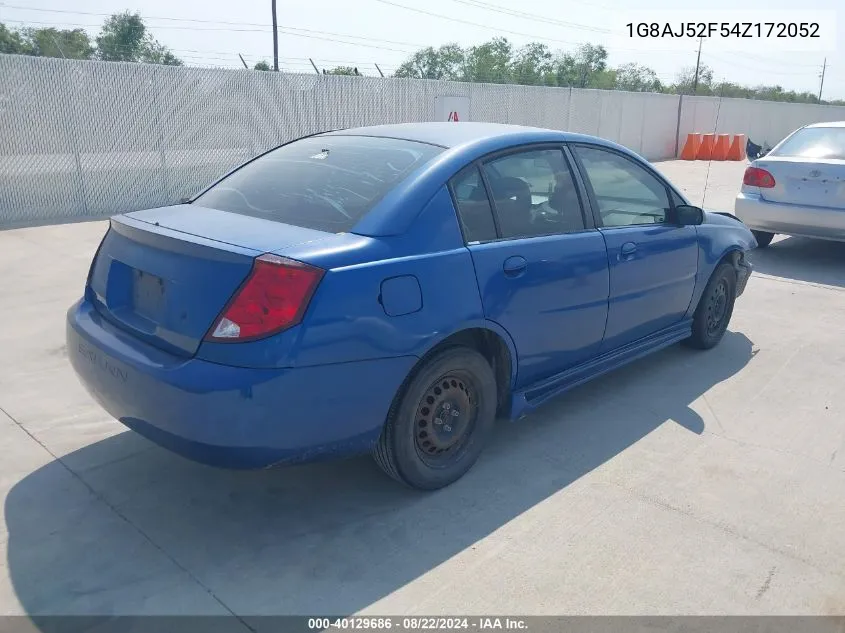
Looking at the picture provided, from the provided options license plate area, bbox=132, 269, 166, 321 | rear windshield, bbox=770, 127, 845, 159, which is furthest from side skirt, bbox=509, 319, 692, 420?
rear windshield, bbox=770, 127, 845, 159

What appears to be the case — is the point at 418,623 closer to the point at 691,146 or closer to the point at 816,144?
the point at 816,144

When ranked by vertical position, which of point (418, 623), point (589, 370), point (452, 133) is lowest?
point (418, 623)

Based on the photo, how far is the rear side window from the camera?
338cm

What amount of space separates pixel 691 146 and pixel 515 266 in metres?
22.9

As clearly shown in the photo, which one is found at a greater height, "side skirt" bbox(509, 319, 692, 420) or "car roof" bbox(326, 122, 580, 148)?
"car roof" bbox(326, 122, 580, 148)

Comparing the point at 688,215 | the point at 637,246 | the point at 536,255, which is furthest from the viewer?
the point at 688,215

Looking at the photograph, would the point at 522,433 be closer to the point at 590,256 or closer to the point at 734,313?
the point at 590,256

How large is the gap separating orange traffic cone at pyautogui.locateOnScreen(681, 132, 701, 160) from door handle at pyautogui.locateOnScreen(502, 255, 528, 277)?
2258 cm

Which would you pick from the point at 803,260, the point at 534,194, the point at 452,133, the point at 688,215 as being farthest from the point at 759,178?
the point at 452,133

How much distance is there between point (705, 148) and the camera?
938 inches

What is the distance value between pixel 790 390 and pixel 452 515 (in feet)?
9.15

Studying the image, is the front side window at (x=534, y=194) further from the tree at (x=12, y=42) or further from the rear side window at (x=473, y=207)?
the tree at (x=12, y=42)

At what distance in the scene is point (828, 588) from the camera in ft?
9.35

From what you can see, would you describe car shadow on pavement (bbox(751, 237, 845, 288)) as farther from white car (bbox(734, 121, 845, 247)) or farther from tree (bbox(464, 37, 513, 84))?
tree (bbox(464, 37, 513, 84))
